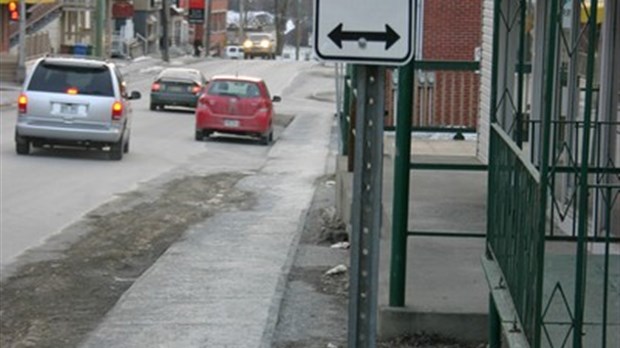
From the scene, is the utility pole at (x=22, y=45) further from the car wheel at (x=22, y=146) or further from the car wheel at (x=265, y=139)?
the car wheel at (x=22, y=146)

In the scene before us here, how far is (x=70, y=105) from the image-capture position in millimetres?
23641

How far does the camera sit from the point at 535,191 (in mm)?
4859

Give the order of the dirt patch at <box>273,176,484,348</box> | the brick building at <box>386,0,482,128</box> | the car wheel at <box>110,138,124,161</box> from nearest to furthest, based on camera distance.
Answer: the dirt patch at <box>273,176,484,348</box> → the brick building at <box>386,0,482,128</box> → the car wheel at <box>110,138,124,161</box>

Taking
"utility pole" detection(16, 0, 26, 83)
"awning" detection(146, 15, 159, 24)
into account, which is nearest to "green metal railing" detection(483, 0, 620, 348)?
"utility pole" detection(16, 0, 26, 83)

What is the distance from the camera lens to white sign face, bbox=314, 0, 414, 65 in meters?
4.61

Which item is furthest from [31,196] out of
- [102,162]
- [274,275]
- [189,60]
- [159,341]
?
[189,60]

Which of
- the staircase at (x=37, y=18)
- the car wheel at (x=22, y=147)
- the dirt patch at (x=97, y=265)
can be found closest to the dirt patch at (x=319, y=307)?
the dirt patch at (x=97, y=265)

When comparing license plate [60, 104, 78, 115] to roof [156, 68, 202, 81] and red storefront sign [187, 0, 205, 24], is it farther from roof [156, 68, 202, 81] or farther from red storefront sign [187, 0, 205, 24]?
red storefront sign [187, 0, 205, 24]

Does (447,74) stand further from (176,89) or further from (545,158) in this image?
(176,89)

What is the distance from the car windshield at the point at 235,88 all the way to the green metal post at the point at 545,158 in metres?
27.3

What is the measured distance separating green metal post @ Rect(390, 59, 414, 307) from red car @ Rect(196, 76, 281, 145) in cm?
2313

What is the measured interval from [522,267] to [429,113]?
1116 centimetres

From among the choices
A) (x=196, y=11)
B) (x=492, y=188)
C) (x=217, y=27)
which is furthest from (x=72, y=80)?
(x=217, y=27)

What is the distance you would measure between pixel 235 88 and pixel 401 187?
78.0ft
